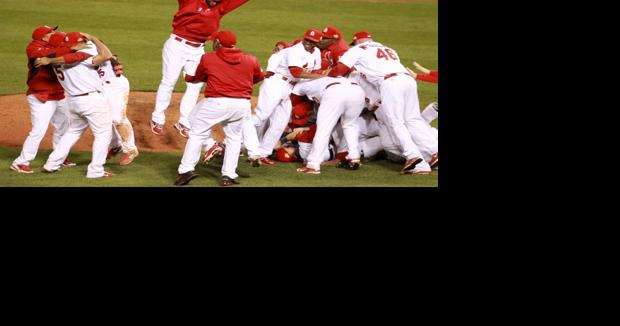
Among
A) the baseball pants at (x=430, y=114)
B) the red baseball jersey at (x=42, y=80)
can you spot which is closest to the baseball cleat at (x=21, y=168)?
the red baseball jersey at (x=42, y=80)

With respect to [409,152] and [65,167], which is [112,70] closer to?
[65,167]

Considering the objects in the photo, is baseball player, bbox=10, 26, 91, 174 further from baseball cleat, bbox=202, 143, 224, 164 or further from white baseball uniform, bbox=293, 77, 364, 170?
white baseball uniform, bbox=293, 77, 364, 170

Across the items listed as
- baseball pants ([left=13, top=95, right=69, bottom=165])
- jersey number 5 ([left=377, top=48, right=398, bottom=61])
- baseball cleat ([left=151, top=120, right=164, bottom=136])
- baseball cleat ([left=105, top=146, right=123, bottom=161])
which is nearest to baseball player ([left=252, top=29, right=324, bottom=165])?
jersey number 5 ([left=377, top=48, right=398, bottom=61])

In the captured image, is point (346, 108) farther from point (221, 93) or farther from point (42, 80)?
point (42, 80)

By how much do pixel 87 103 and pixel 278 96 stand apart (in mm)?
1811

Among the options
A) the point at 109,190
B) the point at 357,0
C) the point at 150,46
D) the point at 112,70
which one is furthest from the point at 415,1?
the point at 109,190

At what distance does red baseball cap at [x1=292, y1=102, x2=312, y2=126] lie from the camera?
8.20 metres

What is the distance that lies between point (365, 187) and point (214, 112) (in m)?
1.37

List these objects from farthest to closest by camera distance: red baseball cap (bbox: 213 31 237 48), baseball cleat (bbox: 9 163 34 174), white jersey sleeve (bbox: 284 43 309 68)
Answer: white jersey sleeve (bbox: 284 43 309 68) → baseball cleat (bbox: 9 163 34 174) → red baseball cap (bbox: 213 31 237 48)

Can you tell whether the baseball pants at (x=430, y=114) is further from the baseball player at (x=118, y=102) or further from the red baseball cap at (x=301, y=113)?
the baseball player at (x=118, y=102)

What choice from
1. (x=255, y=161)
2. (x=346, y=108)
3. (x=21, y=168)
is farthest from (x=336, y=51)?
(x=21, y=168)

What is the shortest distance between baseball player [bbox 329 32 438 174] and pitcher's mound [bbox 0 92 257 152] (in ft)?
5.54

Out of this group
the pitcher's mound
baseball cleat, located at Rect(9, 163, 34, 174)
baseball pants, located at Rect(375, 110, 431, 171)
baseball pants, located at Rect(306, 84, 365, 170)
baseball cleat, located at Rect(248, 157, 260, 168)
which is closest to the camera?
baseball cleat, located at Rect(9, 163, 34, 174)

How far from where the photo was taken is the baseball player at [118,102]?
7520mm
